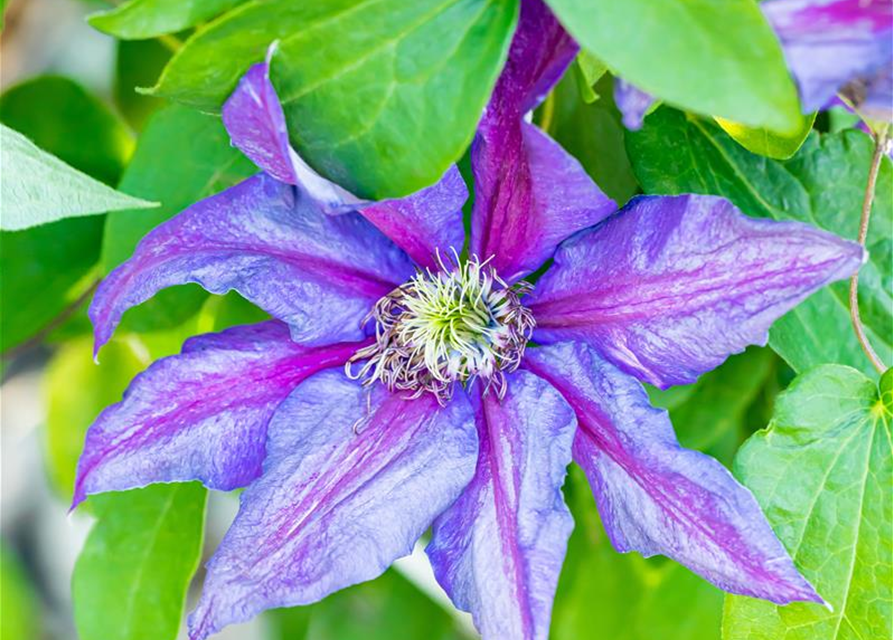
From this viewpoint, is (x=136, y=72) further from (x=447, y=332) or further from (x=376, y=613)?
(x=376, y=613)

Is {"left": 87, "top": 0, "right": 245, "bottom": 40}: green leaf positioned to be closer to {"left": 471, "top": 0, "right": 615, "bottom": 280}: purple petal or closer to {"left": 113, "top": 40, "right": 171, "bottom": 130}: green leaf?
{"left": 471, "top": 0, "right": 615, "bottom": 280}: purple petal

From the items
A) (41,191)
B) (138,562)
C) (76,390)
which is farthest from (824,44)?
(76,390)

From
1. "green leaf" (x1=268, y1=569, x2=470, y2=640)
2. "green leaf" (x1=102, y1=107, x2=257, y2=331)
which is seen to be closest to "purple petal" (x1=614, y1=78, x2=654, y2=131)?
"green leaf" (x1=102, y1=107, x2=257, y2=331)

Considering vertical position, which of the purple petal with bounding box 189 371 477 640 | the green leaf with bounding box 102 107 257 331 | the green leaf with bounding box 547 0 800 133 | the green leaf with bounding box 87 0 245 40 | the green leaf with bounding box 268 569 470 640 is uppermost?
the green leaf with bounding box 87 0 245 40

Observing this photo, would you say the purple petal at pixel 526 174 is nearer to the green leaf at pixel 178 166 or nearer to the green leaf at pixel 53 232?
A: the green leaf at pixel 178 166

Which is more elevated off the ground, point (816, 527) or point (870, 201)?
point (870, 201)

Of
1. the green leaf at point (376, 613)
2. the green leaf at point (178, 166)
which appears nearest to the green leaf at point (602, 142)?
the green leaf at point (178, 166)

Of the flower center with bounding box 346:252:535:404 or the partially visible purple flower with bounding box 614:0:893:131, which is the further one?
the flower center with bounding box 346:252:535:404
